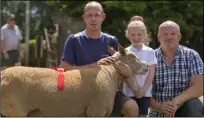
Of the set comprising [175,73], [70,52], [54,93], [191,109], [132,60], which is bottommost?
[191,109]

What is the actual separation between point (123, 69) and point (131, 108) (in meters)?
0.51

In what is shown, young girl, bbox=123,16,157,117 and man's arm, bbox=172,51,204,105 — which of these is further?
man's arm, bbox=172,51,204,105

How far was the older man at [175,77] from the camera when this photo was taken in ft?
19.4

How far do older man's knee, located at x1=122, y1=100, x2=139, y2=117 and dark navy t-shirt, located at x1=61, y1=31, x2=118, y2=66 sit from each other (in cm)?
69

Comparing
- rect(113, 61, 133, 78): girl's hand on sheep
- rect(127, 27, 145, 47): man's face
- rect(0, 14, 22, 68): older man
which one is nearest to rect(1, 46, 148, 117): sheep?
rect(113, 61, 133, 78): girl's hand on sheep

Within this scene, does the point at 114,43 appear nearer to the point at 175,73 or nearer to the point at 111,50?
the point at 111,50

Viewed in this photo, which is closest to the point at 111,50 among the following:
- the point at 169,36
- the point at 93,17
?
the point at 93,17

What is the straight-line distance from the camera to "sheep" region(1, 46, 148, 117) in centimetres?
520

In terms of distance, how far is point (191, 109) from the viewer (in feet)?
19.1

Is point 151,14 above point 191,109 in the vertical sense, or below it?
above

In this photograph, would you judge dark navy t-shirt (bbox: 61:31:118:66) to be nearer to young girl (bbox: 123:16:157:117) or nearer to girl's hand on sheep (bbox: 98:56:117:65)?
girl's hand on sheep (bbox: 98:56:117:65)

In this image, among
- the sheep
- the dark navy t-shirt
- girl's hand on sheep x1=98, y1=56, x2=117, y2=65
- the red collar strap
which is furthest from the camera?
the dark navy t-shirt

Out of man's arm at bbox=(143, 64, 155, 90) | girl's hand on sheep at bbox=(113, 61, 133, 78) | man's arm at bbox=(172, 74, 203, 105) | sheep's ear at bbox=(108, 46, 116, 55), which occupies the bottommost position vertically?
man's arm at bbox=(172, 74, 203, 105)

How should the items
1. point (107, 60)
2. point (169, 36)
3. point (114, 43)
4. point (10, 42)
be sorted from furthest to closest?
point (10, 42)
point (114, 43)
point (169, 36)
point (107, 60)
